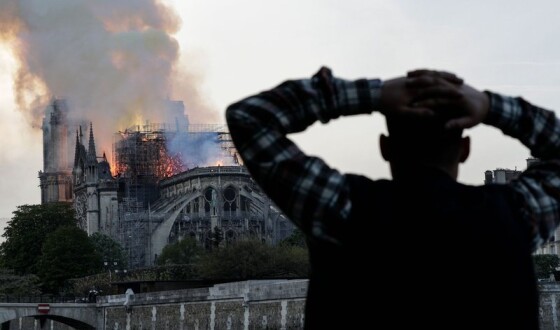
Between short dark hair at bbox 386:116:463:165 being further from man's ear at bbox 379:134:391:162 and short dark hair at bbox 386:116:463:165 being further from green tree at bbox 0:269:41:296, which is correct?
green tree at bbox 0:269:41:296

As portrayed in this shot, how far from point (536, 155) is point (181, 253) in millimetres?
108884

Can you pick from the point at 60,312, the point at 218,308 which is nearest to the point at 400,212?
the point at 218,308

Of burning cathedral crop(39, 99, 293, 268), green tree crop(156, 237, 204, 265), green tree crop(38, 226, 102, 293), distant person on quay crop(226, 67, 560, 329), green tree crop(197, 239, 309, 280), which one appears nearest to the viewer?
distant person on quay crop(226, 67, 560, 329)

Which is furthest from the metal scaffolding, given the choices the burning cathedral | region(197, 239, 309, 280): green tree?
region(197, 239, 309, 280): green tree

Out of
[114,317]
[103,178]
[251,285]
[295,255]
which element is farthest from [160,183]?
[251,285]

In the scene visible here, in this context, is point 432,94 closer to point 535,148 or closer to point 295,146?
point 295,146

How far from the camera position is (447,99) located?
14.3ft

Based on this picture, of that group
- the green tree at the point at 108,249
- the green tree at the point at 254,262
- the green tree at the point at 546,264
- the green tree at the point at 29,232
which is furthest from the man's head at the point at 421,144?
the green tree at the point at 29,232

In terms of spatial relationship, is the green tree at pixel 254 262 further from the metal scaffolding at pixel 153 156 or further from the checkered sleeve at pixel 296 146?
the checkered sleeve at pixel 296 146

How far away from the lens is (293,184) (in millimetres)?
4324

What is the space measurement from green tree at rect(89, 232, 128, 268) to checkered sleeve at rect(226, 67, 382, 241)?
11049 cm

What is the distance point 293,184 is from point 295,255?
83647mm

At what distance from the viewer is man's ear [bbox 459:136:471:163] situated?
14.8 ft

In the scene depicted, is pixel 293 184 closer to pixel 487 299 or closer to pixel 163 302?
pixel 487 299
